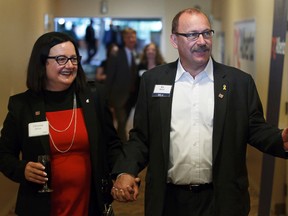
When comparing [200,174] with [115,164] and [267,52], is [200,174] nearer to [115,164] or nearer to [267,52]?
[115,164]

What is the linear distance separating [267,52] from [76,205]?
3236 mm

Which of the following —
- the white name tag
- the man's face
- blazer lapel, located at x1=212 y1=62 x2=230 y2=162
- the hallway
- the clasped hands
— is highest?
the man's face

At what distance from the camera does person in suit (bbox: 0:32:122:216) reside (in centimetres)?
236

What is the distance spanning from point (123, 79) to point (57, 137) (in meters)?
4.74

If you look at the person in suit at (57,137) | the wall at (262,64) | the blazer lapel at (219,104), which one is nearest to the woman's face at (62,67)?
the person in suit at (57,137)

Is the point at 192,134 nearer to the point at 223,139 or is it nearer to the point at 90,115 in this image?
the point at 223,139

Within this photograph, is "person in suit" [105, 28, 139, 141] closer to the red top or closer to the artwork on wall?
the artwork on wall

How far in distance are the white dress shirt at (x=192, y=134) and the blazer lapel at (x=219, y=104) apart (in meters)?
0.03

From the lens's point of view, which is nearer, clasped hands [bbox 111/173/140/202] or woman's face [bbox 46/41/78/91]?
clasped hands [bbox 111/173/140/202]

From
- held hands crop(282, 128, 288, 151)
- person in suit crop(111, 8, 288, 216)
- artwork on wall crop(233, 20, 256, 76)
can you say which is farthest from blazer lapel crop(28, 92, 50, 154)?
artwork on wall crop(233, 20, 256, 76)

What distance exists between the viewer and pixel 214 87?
231cm

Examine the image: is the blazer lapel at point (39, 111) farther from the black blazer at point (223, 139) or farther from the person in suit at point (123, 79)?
the person in suit at point (123, 79)

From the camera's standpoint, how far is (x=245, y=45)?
6.18 meters

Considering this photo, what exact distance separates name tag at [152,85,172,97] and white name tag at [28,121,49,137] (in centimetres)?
57
